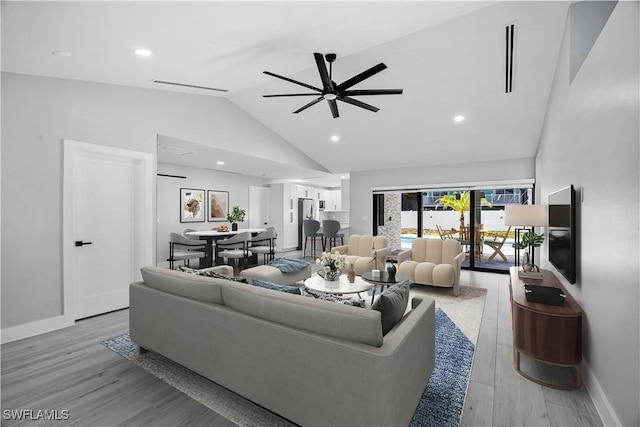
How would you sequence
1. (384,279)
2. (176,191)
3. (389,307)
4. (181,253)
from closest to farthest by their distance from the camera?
(389,307) < (384,279) < (181,253) < (176,191)

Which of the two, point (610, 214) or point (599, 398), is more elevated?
point (610, 214)

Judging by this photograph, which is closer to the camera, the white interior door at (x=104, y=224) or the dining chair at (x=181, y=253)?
the white interior door at (x=104, y=224)

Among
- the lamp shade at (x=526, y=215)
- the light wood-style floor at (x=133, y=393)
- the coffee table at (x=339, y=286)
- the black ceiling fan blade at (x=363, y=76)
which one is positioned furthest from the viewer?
the lamp shade at (x=526, y=215)

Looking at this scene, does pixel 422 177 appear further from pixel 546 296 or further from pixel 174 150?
pixel 174 150

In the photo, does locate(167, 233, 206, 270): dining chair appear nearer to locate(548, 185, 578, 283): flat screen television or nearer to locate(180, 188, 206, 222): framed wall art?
locate(180, 188, 206, 222): framed wall art

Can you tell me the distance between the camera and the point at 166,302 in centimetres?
233

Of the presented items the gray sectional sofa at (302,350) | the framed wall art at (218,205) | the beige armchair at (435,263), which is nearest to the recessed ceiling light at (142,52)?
the gray sectional sofa at (302,350)

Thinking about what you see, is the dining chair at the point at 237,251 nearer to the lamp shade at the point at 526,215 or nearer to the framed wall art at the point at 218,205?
the framed wall art at the point at 218,205

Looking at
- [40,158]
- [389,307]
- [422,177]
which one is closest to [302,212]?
[422,177]

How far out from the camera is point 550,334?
86.0 inches

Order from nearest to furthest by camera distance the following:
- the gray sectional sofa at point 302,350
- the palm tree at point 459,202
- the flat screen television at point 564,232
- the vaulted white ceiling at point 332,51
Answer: the gray sectional sofa at point 302,350
the vaulted white ceiling at point 332,51
the flat screen television at point 564,232
the palm tree at point 459,202

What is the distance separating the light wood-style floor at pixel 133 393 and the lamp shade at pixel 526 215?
1.46 metres

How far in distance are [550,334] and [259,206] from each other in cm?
800

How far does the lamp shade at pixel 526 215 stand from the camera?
11.7 feet
